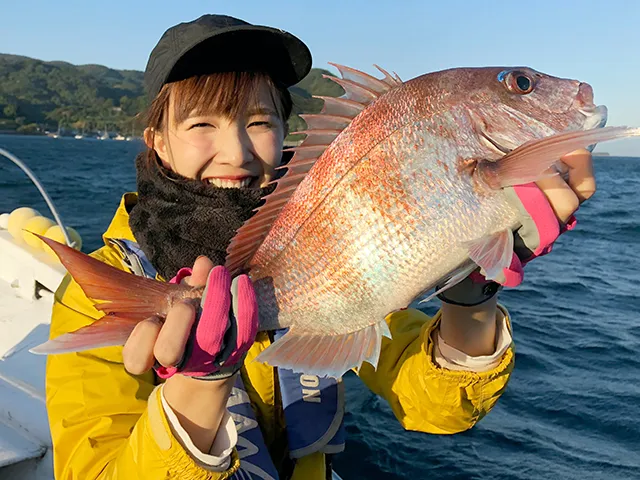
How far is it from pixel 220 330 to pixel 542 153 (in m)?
1.01

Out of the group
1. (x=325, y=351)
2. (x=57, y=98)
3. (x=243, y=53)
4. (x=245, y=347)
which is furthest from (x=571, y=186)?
(x=57, y=98)

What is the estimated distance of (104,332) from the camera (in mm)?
A: 1484

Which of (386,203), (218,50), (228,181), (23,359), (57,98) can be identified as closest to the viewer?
(386,203)

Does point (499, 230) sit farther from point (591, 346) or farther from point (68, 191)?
point (68, 191)

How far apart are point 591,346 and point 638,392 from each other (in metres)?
1.34

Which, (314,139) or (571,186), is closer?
(571,186)

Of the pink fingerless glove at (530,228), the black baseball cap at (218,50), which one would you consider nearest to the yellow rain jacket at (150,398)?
the pink fingerless glove at (530,228)

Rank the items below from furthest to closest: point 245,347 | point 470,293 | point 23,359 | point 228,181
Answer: point 23,359 → point 228,181 → point 470,293 → point 245,347

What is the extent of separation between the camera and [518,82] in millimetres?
1796

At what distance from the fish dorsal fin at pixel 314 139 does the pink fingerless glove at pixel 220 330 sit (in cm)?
25

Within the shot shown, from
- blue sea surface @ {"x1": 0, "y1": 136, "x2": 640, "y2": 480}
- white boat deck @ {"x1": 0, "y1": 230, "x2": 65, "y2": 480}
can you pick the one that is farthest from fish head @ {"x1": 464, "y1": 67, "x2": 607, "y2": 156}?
white boat deck @ {"x1": 0, "y1": 230, "x2": 65, "y2": 480}

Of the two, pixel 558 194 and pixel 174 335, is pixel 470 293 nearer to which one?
pixel 558 194

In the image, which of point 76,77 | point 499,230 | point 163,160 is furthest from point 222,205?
point 76,77

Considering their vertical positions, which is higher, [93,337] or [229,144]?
[229,144]
